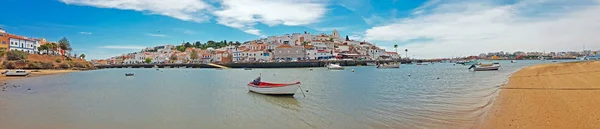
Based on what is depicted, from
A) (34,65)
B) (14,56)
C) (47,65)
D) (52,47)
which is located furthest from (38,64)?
(52,47)

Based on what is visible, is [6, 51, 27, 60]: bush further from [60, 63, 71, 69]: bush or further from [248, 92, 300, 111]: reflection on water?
[248, 92, 300, 111]: reflection on water

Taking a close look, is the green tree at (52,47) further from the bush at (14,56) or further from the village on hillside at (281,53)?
the village on hillside at (281,53)

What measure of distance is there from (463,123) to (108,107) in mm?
14262

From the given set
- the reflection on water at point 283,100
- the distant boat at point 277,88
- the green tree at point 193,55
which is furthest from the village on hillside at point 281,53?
A: the reflection on water at point 283,100

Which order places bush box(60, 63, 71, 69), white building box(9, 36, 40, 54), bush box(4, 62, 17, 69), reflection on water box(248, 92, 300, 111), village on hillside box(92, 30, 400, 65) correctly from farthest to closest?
village on hillside box(92, 30, 400, 65)
white building box(9, 36, 40, 54)
bush box(60, 63, 71, 69)
bush box(4, 62, 17, 69)
reflection on water box(248, 92, 300, 111)

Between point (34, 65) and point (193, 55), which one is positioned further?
point (193, 55)

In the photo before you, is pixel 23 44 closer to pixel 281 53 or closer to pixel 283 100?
pixel 281 53

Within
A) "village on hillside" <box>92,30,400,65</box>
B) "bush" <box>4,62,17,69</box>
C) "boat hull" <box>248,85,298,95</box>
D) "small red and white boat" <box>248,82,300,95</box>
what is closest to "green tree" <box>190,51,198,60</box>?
"village on hillside" <box>92,30,400,65</box>

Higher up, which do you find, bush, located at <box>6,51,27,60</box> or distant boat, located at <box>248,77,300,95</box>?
bush, located at <box>6,51,27,60</box>

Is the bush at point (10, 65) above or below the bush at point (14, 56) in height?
below

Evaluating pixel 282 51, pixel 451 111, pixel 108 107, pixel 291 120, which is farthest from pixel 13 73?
pixel 282 51

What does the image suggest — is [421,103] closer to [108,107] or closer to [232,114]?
[232,114]

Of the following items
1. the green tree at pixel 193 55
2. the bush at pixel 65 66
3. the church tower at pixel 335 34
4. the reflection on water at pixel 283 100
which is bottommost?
the reflection on water at pixel 283 100

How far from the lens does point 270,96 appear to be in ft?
61.6
